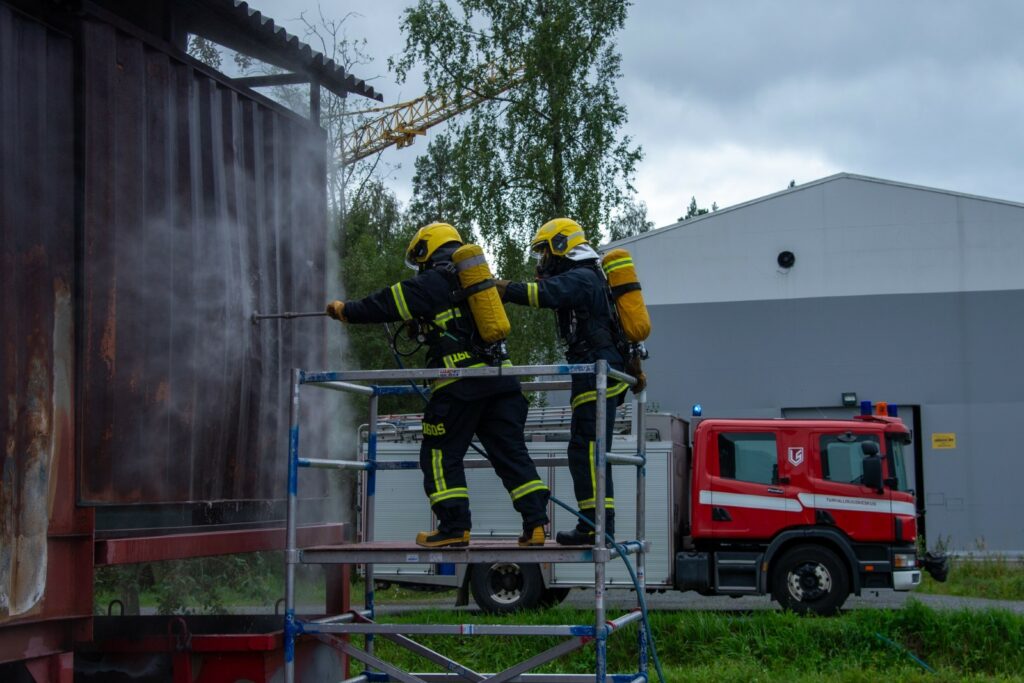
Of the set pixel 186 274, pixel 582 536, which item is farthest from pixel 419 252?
pixel 582 536

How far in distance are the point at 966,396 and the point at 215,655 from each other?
1799 cm

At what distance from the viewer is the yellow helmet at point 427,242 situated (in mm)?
5773

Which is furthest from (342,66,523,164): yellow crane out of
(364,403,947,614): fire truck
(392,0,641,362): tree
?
(364,403,947,614): fire truck

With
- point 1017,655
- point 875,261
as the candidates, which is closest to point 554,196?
point 875,261

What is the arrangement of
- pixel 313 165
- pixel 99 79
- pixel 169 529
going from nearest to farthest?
pixel 99 79, pixel 169 529, pixel 313 165

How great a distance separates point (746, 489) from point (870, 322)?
9016mm

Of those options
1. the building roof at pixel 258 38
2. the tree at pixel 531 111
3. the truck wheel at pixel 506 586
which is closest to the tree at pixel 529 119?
the tree at pixel 531 111

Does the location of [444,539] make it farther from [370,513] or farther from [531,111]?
[531,111]

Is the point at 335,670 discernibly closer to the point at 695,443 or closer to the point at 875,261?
the point at 695,443

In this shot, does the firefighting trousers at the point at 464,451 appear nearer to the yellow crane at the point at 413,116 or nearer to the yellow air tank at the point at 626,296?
the yellow air tank at the point at 626,296

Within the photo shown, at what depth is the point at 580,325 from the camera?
Result: 6254 millimetres

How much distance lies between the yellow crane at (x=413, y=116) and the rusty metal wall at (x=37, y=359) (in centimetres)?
1293

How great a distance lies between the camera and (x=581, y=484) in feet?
19.5

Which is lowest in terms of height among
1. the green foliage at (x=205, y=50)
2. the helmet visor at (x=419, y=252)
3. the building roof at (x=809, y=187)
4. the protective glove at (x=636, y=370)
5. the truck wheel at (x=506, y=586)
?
the truck wheel at (x=506, y=586)
